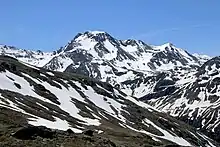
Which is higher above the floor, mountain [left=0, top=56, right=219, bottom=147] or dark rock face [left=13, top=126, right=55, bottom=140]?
mountain [left=0, top=56, right=219, bottom=147]

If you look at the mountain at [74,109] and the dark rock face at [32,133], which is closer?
the dark rock face at [32,133]

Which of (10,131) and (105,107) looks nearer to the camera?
(10,131)

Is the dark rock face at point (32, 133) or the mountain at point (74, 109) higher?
the mountain at point (74, 109)

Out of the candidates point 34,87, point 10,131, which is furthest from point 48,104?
point 10,131

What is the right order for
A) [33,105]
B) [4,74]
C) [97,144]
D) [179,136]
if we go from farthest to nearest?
[179,136] → [4,74] → [33,105] → [97,144]

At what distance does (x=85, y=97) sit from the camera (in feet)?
602

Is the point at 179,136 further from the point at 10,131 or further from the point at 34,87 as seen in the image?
the point at 10,131

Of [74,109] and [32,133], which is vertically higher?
[74,109]

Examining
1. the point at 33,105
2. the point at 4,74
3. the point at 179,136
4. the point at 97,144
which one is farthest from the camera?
the point at 179,136

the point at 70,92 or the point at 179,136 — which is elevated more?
the point at 70,92

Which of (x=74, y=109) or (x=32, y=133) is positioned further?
(x=74, y=109)

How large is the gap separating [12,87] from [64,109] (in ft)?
60.4

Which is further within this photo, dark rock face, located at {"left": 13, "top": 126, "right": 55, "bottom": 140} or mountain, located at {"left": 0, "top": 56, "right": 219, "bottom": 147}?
mountain, located at {"left": 0, "top": 56, "right": 219, "bottom": 147}

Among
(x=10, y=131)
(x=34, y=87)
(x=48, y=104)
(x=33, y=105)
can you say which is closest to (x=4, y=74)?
(x=34, y=87)
